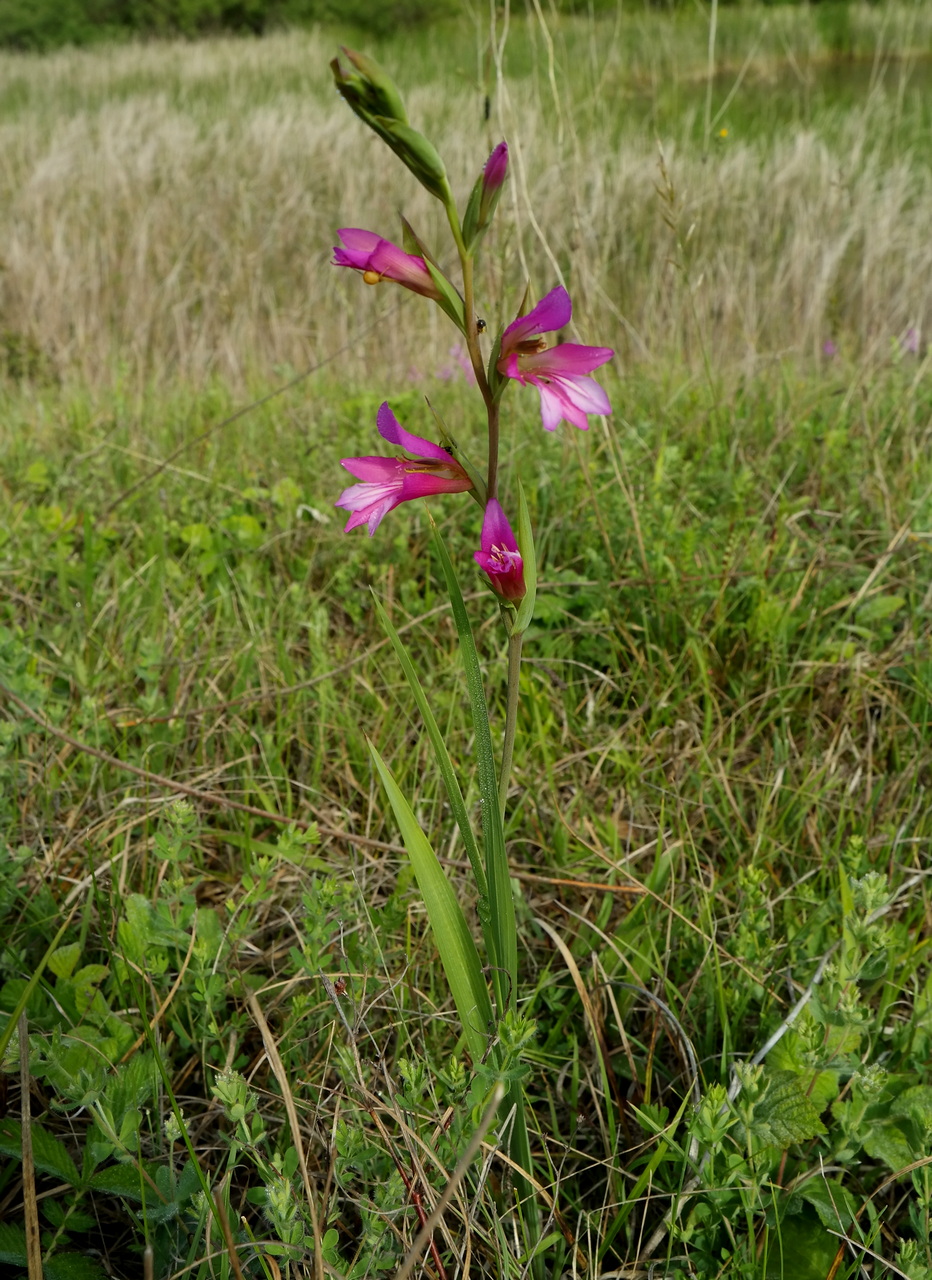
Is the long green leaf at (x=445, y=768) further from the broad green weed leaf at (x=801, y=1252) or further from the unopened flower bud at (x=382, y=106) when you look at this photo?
the broad green weed leaf at (x=801, y=1252)

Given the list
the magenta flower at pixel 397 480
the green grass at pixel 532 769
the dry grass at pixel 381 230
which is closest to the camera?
the magenta flower at pixel 397 480

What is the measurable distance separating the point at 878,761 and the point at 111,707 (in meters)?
1.33

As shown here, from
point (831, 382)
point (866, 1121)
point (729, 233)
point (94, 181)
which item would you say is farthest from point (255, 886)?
point (94, 181)

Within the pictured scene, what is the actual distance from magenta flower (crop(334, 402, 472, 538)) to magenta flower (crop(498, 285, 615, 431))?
0.31ft

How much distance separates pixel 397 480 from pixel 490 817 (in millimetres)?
308

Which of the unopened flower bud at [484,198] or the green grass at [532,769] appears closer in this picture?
the unopened flower bud at [484,198]

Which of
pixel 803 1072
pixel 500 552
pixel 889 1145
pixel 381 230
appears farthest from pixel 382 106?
pixel 381 230

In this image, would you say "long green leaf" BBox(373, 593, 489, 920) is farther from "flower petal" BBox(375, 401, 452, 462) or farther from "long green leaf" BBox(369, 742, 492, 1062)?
"flower petal" BBox(375, 401, 452, 462)

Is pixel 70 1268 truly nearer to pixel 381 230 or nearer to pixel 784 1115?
pixel 784 1115

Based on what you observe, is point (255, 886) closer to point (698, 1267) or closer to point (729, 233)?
point (698, 1267)

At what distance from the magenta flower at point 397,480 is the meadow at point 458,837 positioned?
0.15m

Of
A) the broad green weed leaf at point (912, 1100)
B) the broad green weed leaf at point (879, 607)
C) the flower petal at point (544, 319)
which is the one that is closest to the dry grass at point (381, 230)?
the broad green weed leaf at point (879, 607)

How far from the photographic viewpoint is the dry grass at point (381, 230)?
391 cm

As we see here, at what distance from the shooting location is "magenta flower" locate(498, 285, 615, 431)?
75cm
